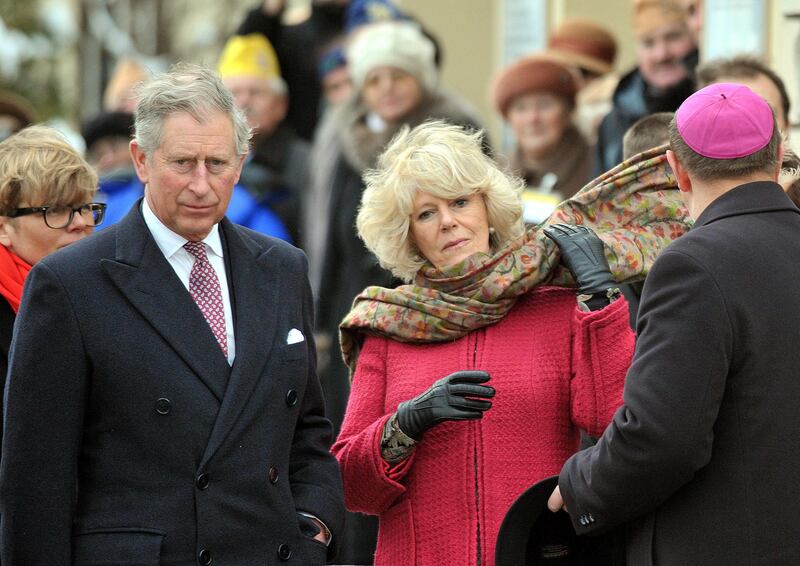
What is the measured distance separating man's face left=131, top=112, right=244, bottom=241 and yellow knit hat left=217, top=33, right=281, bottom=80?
4.45 m

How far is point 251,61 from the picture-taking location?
320 inches

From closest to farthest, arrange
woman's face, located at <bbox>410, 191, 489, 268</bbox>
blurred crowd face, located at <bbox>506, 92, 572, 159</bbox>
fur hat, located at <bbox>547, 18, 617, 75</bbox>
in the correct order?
woman's face, located at <bbox>410, 191, 489, 268</bbox> < blurred crowd face, located at <bbox>506, 92, 572, 159</bbox> < fur hat, located at <bbox>547, 18, 617, 75</bbox>

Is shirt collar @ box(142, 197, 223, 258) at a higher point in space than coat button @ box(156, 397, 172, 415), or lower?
higher

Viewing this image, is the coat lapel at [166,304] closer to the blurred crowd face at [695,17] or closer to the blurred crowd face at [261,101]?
the blurred crowd face at [695,17]

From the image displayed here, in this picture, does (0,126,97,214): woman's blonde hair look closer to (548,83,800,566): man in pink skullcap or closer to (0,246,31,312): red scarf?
(0,246,31,312): red scarf

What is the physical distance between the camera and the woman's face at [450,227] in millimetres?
4129

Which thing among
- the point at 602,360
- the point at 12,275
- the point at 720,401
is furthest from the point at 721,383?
the point at 12,275

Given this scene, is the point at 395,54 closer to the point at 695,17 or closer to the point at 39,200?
the point at 695,17

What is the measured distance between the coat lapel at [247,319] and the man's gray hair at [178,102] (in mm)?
261

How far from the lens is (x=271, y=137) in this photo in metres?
7.86

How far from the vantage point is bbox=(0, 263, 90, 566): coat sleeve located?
3.41 metres

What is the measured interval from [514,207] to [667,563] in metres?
1.23

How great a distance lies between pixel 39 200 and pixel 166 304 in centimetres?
82

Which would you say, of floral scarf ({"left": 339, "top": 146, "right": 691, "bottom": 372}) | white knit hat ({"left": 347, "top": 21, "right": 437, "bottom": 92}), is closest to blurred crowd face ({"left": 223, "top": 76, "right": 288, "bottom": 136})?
white knit hat ({"left": 347, "top": 21, "right": 437, "bottom": 92})
